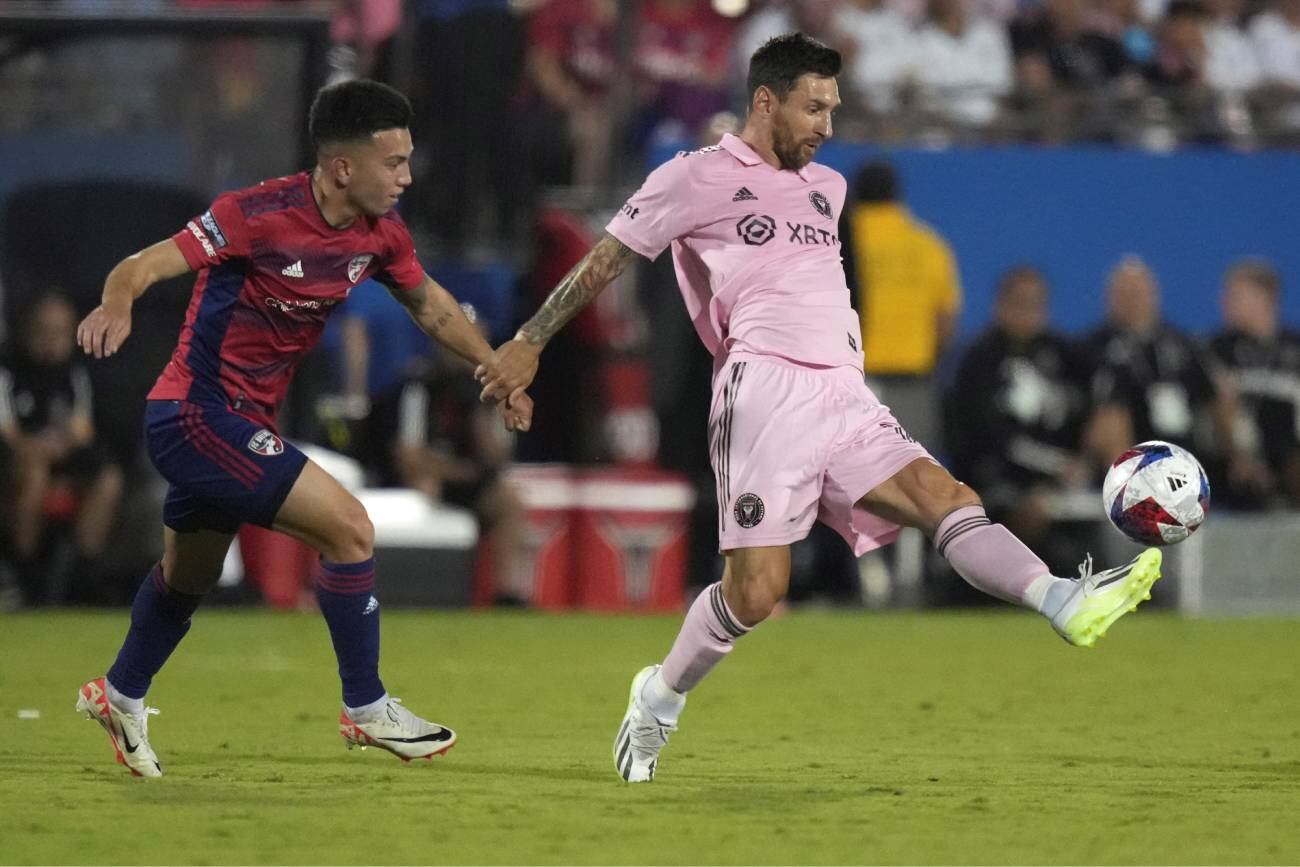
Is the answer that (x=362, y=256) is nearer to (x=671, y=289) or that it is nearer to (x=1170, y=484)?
(x=1170, y=484)

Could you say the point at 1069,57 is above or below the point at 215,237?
above

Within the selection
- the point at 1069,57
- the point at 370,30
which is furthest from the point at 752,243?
the point at 1069,57

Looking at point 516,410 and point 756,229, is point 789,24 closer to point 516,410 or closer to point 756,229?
point 756,229

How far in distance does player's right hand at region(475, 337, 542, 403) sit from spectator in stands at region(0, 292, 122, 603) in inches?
301

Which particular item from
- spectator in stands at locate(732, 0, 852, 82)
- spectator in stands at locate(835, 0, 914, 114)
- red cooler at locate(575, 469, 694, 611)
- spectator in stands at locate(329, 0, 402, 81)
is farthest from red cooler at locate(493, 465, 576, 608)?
spectator in stands at locate(835, 0, 914, 114)

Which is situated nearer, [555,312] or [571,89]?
[555,312]

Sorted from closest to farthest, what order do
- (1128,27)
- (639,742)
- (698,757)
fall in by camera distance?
(639,742) → (698,757) → (1128,27)

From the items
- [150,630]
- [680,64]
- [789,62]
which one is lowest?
[150,630]

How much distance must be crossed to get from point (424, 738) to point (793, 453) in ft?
5.03

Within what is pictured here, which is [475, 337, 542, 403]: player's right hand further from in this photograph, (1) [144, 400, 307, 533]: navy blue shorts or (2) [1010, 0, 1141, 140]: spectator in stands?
(2) [1010, 0, 1141, 140]: spectator in stands

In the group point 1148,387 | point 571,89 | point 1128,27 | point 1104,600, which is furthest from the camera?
point 1128,27

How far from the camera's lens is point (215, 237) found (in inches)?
278

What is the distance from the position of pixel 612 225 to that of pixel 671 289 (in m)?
8.26

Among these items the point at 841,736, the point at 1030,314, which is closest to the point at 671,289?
the point at 1030,314
